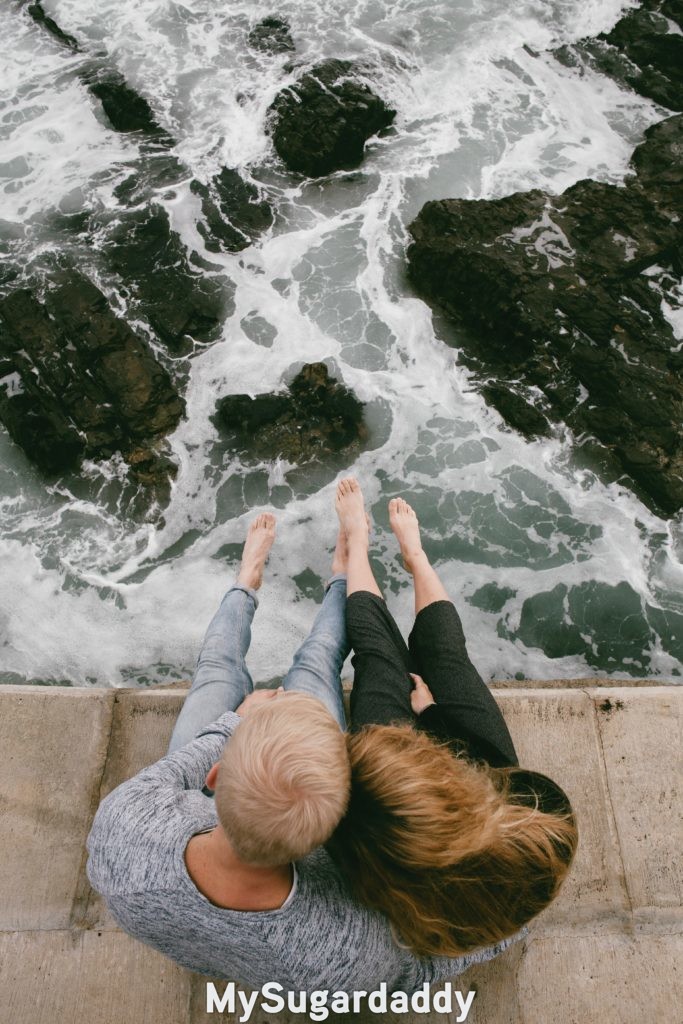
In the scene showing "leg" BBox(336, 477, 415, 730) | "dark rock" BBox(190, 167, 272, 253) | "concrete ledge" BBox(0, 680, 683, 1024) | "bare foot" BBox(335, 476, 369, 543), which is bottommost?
"concrete ledge" BBox(0, 680, 683, 1024)

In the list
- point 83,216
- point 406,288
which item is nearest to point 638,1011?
point 406,288

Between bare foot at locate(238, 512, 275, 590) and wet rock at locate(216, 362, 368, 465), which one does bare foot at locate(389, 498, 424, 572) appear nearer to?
bare foot at locate(238, 512, 275, 590)

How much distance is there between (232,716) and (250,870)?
88 centimetres

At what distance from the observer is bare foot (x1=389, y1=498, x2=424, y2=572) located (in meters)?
3.60

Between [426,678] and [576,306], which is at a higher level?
[576,306]

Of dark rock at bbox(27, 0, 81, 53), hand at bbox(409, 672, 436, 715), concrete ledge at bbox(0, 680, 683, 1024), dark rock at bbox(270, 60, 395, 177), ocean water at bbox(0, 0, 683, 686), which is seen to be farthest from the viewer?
dark rock at bbox(27, 0, 81, 53)

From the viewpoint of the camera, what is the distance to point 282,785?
146cm

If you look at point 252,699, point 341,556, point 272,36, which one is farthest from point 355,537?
point 272,36

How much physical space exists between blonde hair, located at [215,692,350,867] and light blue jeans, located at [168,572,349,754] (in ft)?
3.29

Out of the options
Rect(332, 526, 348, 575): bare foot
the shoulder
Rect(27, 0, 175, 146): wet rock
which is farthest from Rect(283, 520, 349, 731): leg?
Rect(27, 0, 175, 146): wet rock

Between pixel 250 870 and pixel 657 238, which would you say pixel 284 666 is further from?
pixel 657 238

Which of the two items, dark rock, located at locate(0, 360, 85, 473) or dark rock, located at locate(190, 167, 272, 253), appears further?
dark rock, located at locate(190, 167, 272, 253)

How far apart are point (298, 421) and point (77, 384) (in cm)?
182

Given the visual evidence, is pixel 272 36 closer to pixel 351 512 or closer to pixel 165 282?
pixel 165 282
